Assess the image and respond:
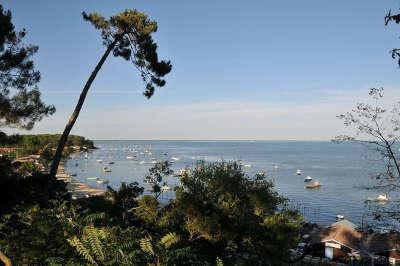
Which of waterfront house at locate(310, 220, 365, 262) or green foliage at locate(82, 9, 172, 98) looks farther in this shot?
waterfront house at locate(310, 220, 365, 262)

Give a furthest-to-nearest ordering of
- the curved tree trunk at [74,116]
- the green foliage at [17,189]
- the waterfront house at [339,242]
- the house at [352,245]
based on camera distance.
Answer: the waterfront house at [339,242] → the house at [352,245] → the curved tree trunk at [74,116] → the green foliage at [17,189]

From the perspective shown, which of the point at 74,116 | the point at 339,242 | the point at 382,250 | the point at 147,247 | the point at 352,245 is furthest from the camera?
the point at 339,242

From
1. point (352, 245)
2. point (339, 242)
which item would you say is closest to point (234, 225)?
point (339, 242)

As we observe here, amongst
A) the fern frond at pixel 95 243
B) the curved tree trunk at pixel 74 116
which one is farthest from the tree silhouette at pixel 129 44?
the fern frond at pixel 95 243

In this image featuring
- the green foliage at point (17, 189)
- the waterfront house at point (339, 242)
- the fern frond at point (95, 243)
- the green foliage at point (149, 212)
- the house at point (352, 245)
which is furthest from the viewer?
the waterfront house at point (339, 242)

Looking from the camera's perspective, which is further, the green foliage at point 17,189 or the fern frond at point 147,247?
the green foliage at point 17,189

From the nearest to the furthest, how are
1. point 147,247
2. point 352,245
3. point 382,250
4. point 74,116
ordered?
point 147,247 → point 74,116 → point 382,250 → point 352,245

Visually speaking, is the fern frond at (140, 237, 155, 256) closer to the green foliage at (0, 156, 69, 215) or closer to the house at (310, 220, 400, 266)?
the green foliage at (0, 156, 69, 215)

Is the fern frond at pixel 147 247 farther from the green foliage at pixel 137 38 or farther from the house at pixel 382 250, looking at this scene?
the house at pixel 382 250

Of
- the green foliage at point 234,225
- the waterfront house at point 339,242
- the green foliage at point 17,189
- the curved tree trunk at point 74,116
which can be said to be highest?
the curved tree trunk at point 74,116

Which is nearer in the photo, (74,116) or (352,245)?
(74,116)

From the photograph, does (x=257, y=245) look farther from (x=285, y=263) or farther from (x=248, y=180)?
(x=248, y=180)

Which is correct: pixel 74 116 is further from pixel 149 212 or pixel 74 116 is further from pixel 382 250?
pixel 382 250

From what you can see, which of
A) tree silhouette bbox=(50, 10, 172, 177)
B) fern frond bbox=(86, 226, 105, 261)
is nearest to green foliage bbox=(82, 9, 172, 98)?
tree silhouette bbox=(50, 10, 172, 177)
